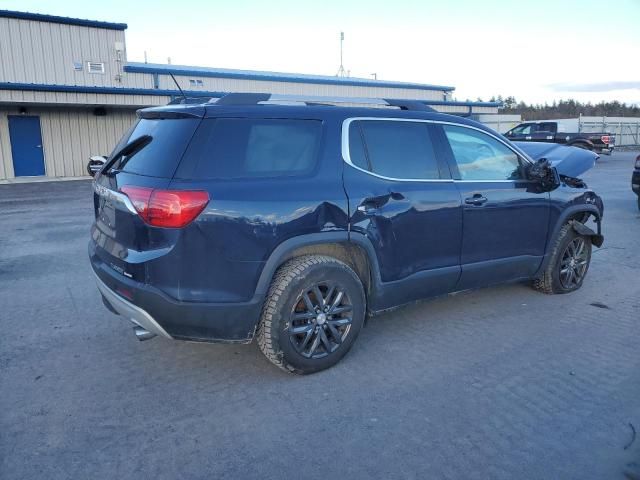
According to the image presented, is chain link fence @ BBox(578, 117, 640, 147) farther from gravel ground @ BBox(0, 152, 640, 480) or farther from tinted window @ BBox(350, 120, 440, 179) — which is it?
tinted window @ BBox(350, 120, 440, 179)

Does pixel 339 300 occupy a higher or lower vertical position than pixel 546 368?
higher

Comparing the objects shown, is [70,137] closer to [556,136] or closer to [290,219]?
[290,219]

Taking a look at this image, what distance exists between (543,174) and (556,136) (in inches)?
899

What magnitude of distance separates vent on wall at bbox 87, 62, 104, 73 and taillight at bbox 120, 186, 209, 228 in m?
23.5

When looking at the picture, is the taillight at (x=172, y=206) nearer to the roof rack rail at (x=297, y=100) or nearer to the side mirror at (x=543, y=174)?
the roof rack rail at (x=297, y=100)

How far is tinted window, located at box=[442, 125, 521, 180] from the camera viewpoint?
4508mm

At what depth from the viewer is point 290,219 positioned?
11.3 feet

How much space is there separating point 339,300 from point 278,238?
712mm

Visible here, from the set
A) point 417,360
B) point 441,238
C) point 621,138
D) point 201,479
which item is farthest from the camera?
point 621,138

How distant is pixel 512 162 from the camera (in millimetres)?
4918

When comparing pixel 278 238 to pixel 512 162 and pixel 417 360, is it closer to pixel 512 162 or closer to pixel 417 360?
pixel 417 360

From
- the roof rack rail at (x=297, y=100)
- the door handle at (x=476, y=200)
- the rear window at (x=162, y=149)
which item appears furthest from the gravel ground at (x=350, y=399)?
the roof rack rail at (x=297, y=100)

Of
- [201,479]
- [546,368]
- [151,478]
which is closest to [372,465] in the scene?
[201,479]

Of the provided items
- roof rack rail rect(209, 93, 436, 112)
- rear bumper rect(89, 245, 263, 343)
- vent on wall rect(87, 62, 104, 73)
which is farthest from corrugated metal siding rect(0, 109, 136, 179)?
rear bumper rect(89, 245, 263, 343)
